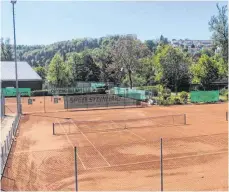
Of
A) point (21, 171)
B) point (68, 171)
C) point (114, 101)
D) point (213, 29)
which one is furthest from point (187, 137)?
point (213, 29)

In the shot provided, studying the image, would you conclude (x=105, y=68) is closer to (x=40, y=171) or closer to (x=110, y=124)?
(x=110, y=124)

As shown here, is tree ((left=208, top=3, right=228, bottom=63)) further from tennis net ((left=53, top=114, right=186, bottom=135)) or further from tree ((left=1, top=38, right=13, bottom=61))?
tree ((left=1, top=38, right=13, bottom=61))

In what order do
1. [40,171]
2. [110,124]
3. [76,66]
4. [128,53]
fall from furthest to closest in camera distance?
[76,66] < [128,53] < [110,124] < [40,171]

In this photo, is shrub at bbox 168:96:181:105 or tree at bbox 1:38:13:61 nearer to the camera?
shrub at bbox 168:96:181:105

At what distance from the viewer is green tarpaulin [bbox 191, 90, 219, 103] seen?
133 feet

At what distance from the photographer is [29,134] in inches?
838

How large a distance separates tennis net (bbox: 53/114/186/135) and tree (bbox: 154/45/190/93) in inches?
1249

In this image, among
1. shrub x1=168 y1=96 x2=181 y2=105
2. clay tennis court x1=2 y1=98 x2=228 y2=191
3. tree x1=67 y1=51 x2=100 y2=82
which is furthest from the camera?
tree x1=67 y1=51 x2=100 y2=82

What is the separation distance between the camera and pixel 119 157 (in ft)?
49.2

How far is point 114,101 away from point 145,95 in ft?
17.2

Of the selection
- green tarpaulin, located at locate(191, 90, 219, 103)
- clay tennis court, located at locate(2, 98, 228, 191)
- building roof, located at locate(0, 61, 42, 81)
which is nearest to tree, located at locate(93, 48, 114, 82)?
building roof, located at locate(0, 61, 42, 81)

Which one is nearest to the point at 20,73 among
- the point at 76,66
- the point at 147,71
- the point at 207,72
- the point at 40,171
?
the point at 76,66

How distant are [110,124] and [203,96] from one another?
2047 centimetres

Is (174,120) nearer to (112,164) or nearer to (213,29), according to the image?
(112,164)
